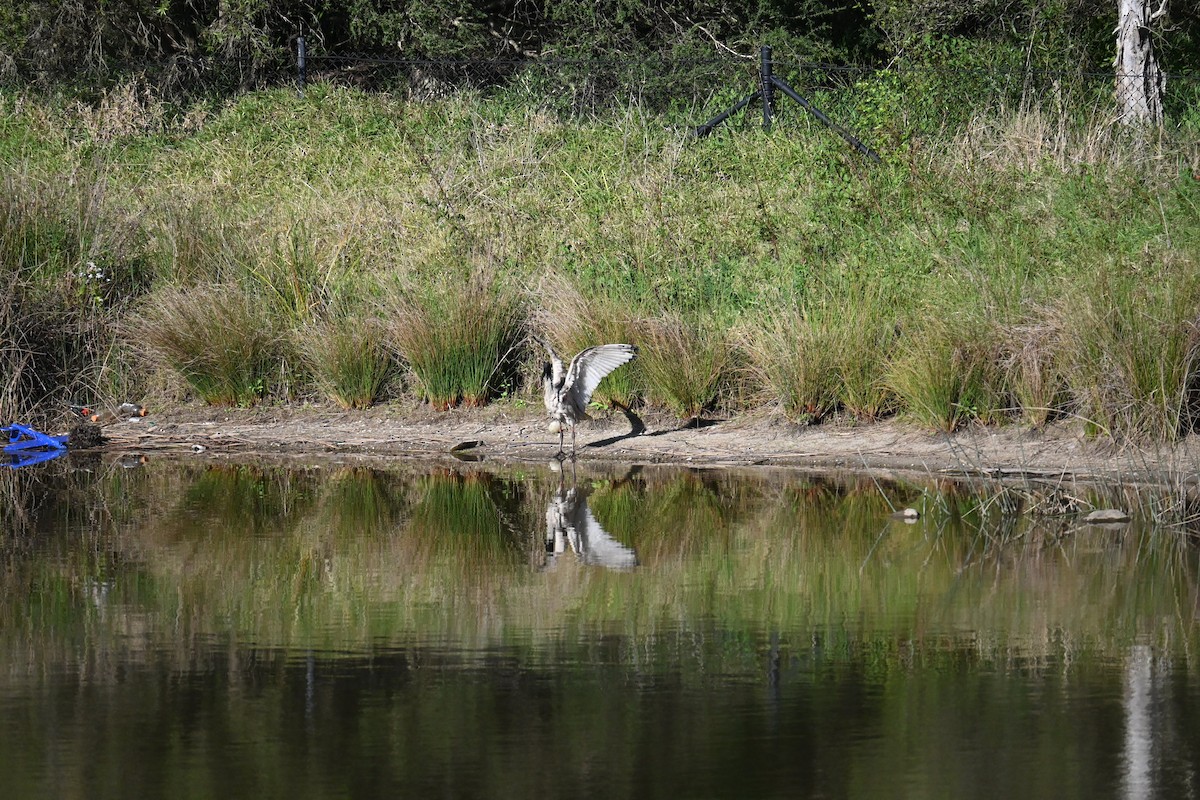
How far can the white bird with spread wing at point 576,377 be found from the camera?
1019cm

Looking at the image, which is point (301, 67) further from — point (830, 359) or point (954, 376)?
point (954, 376)

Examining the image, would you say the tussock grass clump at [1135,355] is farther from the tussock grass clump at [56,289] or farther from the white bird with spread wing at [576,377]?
the tussock grass clump at [56,289]

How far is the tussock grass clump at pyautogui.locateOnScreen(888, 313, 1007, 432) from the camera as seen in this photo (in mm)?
10086

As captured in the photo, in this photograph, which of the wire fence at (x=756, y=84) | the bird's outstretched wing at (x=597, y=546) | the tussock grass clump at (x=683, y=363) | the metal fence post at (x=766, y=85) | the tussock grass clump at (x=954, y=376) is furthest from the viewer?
the metal fence post at (x=766, y=85)

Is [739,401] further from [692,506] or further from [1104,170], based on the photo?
[1104,170]

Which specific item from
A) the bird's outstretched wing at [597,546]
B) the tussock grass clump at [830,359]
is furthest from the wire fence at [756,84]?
the bird's outstretched wing at [597,546]

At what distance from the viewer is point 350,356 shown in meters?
11.8

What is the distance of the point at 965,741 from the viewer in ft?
15.3

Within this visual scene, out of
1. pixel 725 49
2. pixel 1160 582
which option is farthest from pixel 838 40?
pixel 1160 582

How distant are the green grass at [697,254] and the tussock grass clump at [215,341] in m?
0.04

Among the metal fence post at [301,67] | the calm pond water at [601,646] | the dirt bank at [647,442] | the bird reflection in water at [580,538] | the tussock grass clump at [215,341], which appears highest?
the metal fence post at [301,67]

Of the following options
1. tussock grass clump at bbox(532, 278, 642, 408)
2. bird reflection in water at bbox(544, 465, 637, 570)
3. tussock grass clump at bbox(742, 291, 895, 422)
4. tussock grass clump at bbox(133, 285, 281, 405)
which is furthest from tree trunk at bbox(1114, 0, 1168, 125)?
bird reflection in water at bbox(544, 465, 637, 570)

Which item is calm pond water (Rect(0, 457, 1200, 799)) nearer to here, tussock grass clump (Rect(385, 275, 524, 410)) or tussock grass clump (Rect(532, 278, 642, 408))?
tussock grass clump (Rect(532, 278, 642, 408))

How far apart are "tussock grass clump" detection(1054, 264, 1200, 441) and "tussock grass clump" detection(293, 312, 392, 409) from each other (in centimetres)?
489
